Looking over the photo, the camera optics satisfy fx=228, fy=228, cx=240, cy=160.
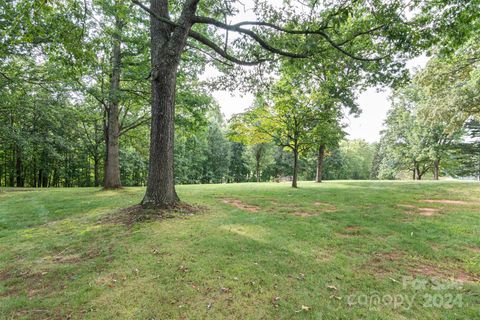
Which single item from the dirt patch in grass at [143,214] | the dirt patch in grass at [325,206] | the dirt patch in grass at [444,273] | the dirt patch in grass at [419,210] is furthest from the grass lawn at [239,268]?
the dirt patch in grass at [325,206]

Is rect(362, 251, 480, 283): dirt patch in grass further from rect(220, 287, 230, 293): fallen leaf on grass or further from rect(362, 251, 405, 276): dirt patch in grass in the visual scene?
rect(220, 287, 230, 293): fallen leaf on grass

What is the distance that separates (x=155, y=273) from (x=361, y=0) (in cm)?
702

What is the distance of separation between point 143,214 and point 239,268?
11.3 ft

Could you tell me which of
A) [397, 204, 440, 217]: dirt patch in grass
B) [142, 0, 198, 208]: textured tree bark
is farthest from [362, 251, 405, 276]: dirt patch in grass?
[142, 0, 198, 208]: textured tree bark

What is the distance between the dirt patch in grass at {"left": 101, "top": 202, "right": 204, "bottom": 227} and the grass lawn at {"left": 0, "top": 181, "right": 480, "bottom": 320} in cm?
23

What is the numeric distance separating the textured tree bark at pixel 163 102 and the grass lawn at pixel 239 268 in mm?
1093

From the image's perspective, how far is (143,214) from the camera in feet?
19.1

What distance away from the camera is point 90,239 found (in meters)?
4.61

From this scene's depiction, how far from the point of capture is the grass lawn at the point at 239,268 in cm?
261

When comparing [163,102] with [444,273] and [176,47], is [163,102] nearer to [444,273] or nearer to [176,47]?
[176,47]

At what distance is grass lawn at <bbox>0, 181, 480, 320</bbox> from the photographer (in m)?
2.61

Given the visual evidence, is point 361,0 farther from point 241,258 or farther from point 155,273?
point 155,273

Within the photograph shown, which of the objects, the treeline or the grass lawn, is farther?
the treeline

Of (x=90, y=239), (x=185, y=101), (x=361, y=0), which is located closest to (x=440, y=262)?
(x=361, y=0)
